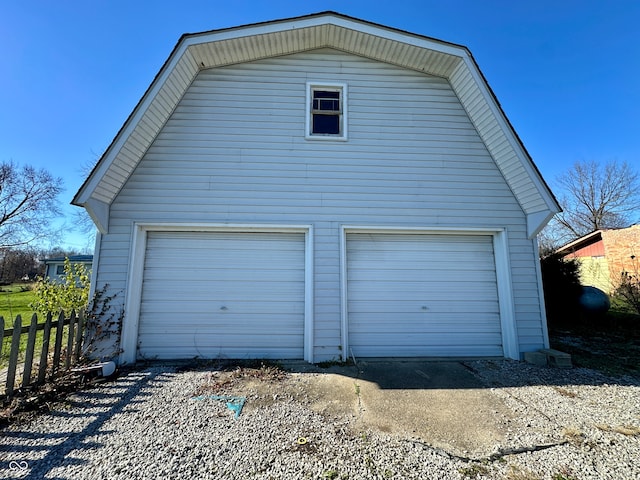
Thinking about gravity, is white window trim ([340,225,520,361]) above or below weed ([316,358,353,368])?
above

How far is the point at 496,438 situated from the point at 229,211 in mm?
5111

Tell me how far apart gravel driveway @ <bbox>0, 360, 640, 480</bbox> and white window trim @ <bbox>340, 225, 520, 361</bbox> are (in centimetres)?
139

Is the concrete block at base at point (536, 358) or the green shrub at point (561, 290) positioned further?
the green shrub at point (561, 290)

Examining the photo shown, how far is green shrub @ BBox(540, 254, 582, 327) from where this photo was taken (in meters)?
9.23

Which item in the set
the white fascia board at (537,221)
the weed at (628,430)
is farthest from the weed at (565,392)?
the white fascia board at (537,221)

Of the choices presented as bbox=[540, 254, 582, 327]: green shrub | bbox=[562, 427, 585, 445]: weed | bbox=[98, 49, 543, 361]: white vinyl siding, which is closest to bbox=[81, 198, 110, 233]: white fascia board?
bbox=[98, 49, 543, 361]: white vinyl siding

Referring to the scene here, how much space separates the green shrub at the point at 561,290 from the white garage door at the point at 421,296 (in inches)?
222

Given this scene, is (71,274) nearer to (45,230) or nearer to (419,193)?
(419,193)

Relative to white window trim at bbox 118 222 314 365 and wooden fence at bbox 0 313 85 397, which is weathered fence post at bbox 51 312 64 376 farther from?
white window trim at bbox 118 222 314 365

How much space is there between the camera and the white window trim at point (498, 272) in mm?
5344

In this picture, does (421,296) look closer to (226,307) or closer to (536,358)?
(536,358)

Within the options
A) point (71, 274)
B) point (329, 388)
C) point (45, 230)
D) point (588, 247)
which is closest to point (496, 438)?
point (329, 388)

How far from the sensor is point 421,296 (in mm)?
5633

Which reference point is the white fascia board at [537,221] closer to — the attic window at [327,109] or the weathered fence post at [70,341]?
the attic window at [327,109]
